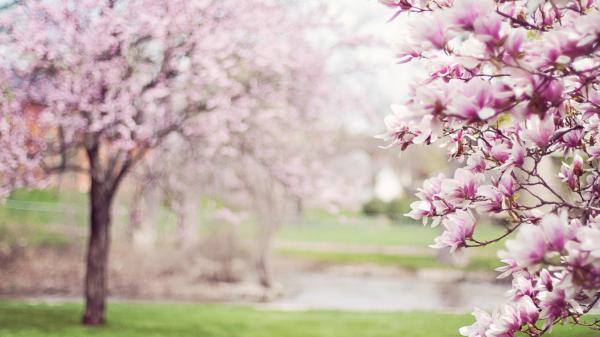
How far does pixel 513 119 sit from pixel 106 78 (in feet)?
18.1

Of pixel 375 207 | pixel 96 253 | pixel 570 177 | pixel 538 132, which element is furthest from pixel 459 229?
pixel 375 207

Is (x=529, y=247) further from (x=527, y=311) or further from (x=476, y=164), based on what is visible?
(x=476, y=164)

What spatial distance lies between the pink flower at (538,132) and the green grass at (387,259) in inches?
742

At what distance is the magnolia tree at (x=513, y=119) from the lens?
185 centimetres

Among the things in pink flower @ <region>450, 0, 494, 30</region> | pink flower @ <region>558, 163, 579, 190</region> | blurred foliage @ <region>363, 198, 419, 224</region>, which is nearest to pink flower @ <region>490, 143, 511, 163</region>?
pink flower @ <region>558, 163, 579, 190</region>

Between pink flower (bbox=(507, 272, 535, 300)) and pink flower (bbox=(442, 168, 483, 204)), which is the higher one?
pink flower (bbox=(442, 168, 483, 204))

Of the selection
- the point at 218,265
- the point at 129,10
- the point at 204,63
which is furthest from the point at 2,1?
the point at 218,265

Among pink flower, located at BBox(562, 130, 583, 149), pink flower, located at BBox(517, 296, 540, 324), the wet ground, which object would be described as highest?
pink flower, located at BBox(562, 130, 583, 149)

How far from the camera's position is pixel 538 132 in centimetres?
236

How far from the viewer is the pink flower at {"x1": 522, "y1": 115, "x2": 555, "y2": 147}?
2.33 metres

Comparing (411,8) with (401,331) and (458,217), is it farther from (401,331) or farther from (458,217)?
(401,331)

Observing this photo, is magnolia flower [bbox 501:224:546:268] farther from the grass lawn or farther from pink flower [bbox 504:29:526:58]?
the grass lawn

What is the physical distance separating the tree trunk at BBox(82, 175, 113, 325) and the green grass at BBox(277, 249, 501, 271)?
582 inches

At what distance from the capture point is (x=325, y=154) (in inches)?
808
